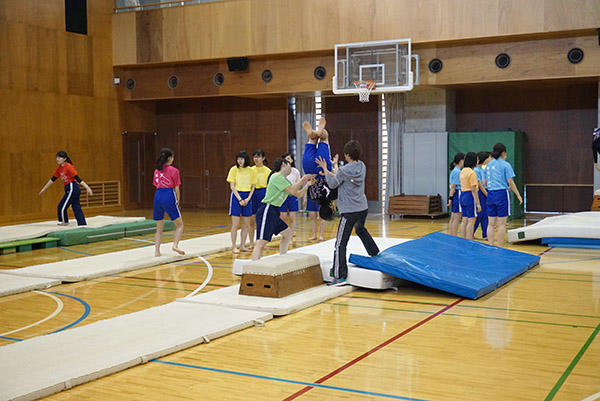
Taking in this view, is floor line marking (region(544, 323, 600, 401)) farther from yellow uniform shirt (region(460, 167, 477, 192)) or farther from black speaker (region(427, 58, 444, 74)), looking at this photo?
black speaker (region(427, 58, 444, 74))

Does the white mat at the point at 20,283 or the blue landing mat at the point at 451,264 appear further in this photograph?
the white mat at the point at 20,283

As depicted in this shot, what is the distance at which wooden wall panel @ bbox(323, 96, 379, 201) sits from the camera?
62.0 ft

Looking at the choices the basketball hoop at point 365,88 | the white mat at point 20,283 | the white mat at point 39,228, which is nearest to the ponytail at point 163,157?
the white mat at point 20,283

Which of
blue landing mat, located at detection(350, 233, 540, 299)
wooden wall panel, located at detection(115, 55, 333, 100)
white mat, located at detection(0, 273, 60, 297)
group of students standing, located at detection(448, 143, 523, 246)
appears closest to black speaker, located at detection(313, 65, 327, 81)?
wooden wall panel, located at detection(115, 55, 333, 100)

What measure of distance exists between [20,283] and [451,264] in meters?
5.45

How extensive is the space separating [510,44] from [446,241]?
25.1 ft

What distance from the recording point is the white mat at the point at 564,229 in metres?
11.1

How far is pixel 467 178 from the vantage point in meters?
11.2

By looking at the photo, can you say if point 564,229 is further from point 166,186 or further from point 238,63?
point 238,63

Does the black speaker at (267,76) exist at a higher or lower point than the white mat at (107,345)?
higher

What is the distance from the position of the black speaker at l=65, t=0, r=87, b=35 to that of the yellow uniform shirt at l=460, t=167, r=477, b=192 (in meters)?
12.5

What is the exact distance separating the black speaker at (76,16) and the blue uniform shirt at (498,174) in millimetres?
13089

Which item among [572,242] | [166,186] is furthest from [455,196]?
[166,186]

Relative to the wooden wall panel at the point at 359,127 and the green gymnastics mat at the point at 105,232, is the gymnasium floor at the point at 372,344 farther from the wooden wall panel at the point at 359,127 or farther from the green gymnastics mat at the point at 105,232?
the wooden wall panel at the point at 359,127
